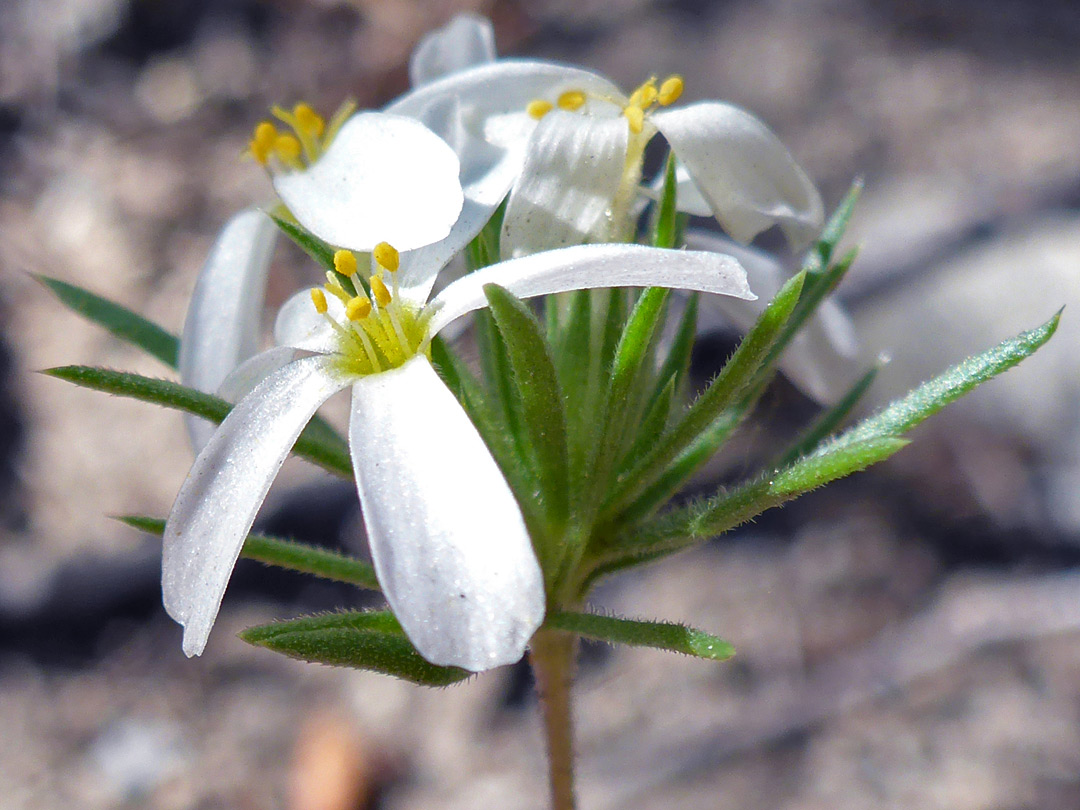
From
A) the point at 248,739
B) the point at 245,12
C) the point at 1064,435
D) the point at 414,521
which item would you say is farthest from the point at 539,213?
the point at 245,12

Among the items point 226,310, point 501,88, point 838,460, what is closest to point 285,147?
point 226,310

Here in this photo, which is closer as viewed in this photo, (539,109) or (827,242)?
(539,109)

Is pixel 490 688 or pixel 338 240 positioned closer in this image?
pixel 338 240

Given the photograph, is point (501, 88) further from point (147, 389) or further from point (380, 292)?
point (147, 389)

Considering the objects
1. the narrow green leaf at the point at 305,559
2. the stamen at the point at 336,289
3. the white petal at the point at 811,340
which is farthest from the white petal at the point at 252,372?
the white petal at the point at 811,340

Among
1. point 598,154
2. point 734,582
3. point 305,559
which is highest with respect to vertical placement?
point 598,154

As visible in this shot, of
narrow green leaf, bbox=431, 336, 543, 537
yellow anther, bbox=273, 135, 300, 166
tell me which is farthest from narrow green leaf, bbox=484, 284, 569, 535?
yellow anther, bbox=273, 135, 300, 166

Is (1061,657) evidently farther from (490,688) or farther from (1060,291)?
(490,688)

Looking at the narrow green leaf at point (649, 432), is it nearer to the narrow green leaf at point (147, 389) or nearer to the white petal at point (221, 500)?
the white petal at point (221, 500)
